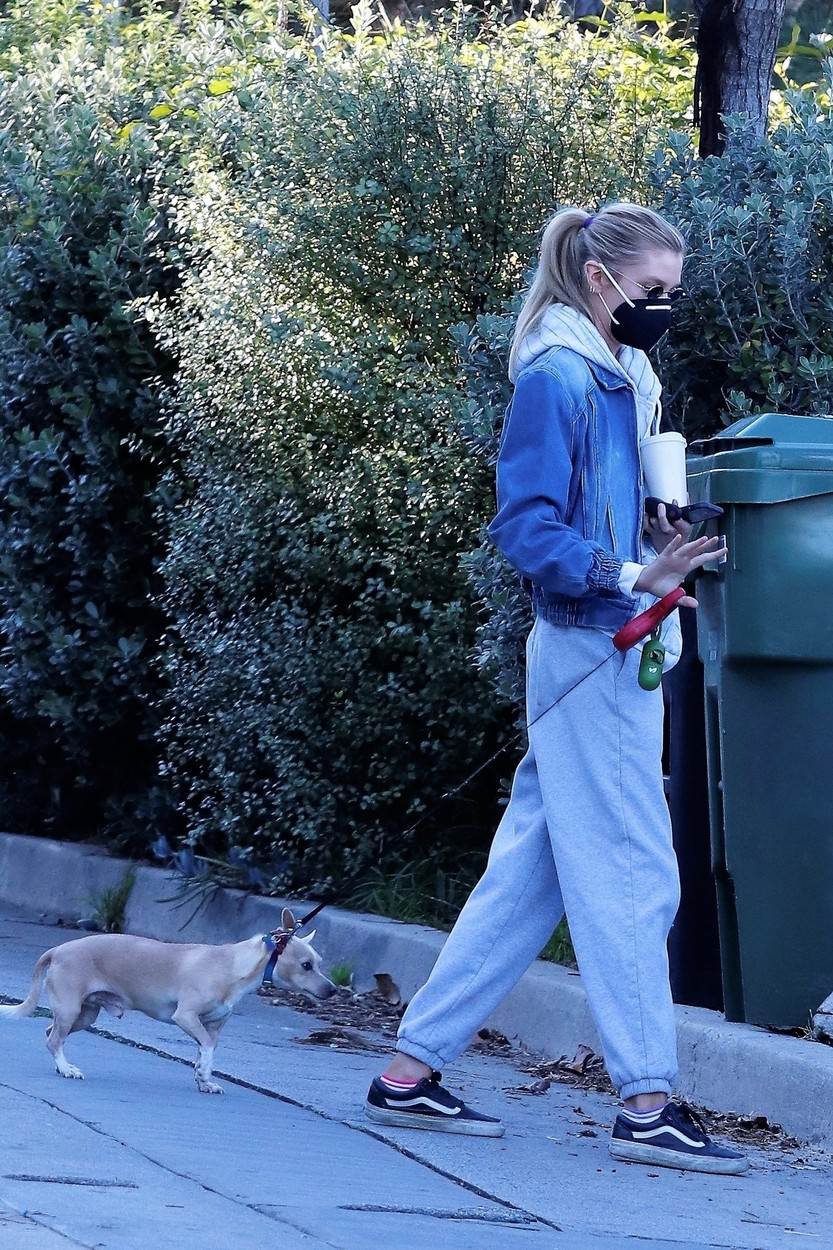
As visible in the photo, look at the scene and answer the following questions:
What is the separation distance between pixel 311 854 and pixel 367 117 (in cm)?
256

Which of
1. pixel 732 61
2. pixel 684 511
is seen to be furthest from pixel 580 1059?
pixel 732 61

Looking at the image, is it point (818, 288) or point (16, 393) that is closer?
point (818, 288)

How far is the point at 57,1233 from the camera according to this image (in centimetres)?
314

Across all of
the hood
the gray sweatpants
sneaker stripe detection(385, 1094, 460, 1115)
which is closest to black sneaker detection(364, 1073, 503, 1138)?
sneaker stripe detection(385, 1094, 460, 1115)

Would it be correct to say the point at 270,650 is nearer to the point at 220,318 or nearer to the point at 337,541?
the point at 337,541

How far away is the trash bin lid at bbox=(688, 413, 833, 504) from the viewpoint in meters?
4.66

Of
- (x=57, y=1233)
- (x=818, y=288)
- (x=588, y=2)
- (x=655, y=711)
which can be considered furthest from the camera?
(x=588, y=2)

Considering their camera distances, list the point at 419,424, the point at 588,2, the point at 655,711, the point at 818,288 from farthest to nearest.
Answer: the point at 588,2, the point at 419,424, the point at 818,288, the point at 655,711

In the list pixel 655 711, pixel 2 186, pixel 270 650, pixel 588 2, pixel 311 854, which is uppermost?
pixel 588 2

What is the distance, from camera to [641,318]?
4234mm

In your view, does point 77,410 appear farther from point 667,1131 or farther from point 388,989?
point 667,1131

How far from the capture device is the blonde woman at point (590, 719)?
4.08 meters

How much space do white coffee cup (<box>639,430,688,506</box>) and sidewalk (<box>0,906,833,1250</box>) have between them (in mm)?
1416

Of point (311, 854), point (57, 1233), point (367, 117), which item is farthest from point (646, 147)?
point (57, 1233)
